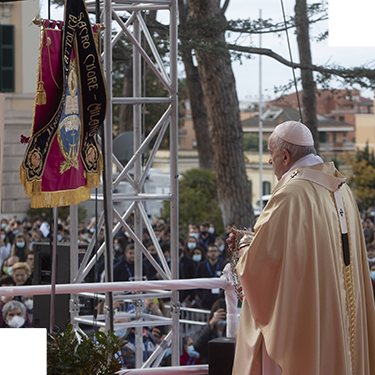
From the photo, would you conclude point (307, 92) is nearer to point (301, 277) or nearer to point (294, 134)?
point (294, 134)

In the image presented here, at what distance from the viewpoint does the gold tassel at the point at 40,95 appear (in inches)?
122

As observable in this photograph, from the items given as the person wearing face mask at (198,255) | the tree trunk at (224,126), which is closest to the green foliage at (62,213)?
the tree trunk at (224,126)

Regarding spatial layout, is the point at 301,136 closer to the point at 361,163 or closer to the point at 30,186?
the point at 30,186

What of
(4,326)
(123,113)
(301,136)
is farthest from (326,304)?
(123,113)

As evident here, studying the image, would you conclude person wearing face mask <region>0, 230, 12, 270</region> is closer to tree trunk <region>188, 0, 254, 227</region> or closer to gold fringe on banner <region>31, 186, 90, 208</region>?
tree trunk <region>188, 0, 254, 227</region>

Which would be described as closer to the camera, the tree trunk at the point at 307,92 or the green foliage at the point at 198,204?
the tree trunk at the point at 307,92

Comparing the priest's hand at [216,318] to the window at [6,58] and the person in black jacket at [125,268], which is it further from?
the window at [6,58]

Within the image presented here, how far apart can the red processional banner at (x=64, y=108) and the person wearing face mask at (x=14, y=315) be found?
376cm

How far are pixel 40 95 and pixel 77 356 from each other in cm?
134

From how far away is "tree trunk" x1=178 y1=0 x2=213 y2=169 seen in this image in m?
15.6

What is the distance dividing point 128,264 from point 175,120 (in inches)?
172

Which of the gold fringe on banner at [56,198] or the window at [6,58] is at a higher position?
the window at [6,58]

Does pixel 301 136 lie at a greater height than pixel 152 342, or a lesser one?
greater

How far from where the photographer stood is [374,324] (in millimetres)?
3109
